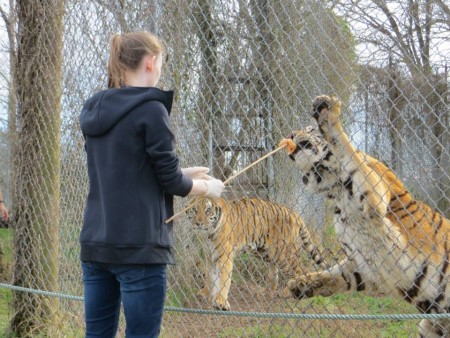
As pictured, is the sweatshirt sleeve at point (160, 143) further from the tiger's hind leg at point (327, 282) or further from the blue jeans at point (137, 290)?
the tiger's hind leg at point (327, 282)

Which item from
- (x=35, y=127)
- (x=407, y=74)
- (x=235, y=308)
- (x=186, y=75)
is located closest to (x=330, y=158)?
(x=407, y=74)

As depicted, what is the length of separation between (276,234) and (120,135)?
15.6 ft

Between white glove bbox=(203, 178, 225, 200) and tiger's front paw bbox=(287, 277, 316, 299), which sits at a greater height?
white glove bbox=(203, 178, 225, 200)

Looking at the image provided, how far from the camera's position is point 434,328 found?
3539mm

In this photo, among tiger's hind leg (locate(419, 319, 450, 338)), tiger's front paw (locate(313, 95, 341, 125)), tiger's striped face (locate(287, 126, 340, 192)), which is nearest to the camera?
tiger's front paw (locate(313, 95, 341, 125))

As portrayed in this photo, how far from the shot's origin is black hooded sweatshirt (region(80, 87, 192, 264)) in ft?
7.41

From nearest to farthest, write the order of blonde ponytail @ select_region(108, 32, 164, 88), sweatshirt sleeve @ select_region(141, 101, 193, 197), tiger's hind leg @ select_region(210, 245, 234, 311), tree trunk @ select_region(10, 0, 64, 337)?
sweatshirt sleeve @ select_region(141, 101, 193, 197)
blonde ponytail @ select_region(108, 32, 164, 88)
tree trunk @ select_region(10, 0, 64, 337)
tiger's hind leg @ select_region(210, 245, 234, 311)

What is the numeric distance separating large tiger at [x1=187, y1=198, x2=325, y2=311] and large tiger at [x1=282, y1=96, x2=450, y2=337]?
6.28ft

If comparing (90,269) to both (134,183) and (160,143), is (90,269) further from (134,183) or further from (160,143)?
(160,143)

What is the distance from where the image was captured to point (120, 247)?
2.27 meters

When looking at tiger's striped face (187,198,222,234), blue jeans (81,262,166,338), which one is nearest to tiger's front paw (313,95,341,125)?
blue jeans (81,262,166,338)

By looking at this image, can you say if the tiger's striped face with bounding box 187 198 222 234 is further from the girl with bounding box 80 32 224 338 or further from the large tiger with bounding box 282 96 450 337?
the girl with bounding box 80 32 224 338

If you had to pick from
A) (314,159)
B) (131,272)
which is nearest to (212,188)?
(131,272)

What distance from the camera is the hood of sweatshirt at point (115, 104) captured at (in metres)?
2.28
